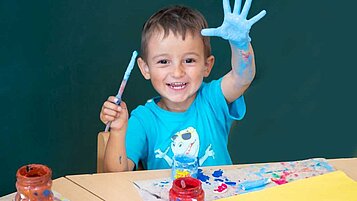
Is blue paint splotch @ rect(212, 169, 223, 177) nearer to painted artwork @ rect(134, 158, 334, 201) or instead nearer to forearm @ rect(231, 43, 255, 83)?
painted artwork @ rect(134, 158, 334, 201)

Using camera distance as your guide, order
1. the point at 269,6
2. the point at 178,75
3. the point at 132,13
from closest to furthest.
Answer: the point at 178,75 → the point at 132,13 → the point at 269,6

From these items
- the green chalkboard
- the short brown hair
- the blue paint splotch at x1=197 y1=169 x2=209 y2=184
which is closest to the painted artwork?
the blue paint splotch at x1=197 y1=169 x2=209 y2=184

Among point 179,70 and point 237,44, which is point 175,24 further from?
point 237,44

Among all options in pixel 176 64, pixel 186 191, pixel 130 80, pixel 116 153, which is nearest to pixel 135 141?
pixel 116 153

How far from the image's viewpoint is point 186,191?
106cm

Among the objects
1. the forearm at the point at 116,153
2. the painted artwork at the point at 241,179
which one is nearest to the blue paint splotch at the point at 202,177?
the painted artwork at the point at 241,179

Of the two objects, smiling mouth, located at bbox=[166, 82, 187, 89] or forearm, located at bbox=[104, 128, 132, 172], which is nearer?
forearm, located at bbox=[104, 128, 132, 172]

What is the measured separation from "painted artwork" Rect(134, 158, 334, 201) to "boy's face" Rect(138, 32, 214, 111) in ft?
0.91

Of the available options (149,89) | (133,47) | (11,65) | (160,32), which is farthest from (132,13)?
(160,32)

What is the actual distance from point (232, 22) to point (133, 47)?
3.01 feet

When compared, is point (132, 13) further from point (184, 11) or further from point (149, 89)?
point (184, 11)

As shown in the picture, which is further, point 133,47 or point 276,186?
point 133,47

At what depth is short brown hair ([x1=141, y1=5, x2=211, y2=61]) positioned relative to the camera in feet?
5.18

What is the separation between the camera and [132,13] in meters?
2.17
